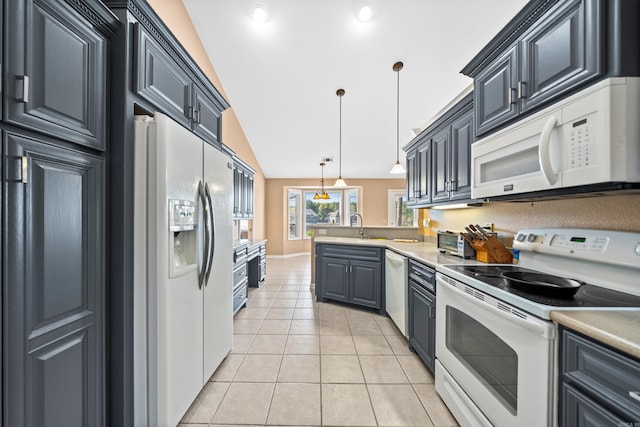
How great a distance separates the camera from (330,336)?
271 cm

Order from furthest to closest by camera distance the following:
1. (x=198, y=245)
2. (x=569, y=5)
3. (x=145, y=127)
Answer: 1. (x=198, y=245)
2. (x=145, y=127)
3. (x=569, y=5)

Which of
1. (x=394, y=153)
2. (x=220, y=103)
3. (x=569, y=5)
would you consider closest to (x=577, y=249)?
(x=569, y=5)

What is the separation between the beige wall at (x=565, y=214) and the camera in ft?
4.25

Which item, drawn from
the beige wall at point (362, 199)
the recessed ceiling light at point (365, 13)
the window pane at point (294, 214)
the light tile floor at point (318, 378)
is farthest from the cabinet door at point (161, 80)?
the window pane at point (294, 214)

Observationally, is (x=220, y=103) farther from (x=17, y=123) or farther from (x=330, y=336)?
(x=330, y=336)

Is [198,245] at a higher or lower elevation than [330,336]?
higher

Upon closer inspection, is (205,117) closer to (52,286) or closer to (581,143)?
(52,286)

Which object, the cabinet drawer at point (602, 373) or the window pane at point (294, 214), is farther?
the window pane at point (294, 214)

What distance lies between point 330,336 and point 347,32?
3644mm

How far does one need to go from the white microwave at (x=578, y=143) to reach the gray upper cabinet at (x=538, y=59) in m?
0.09

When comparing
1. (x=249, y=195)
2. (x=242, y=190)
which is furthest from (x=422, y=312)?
(x=249, y=195)

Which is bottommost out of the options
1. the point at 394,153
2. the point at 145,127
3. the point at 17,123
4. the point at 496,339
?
the point at 496,339

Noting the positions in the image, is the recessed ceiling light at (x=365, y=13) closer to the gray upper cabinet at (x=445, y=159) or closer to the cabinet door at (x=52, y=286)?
the gray upper cabinet at (x=445, y=159)

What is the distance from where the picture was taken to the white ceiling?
10.1 feet
